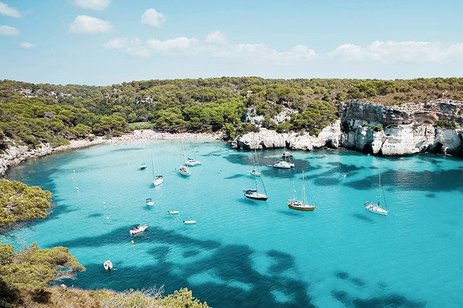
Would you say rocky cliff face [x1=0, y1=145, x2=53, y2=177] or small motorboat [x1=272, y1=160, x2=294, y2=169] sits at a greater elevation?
rocky cliff face [x1=0, y1=145, x2=53, y2=177]

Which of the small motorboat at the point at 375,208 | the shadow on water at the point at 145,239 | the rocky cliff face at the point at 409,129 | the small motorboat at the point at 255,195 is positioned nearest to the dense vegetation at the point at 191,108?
the rocky cliff face at the point at 409,129

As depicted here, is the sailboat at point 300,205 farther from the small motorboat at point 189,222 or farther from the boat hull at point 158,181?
the boat hull at point 158,181

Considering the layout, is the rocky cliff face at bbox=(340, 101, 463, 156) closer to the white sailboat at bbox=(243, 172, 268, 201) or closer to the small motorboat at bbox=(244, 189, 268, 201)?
the white sailboat at bbox=(243, 172, 268, 201)

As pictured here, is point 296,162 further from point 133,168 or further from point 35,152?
point 35,152

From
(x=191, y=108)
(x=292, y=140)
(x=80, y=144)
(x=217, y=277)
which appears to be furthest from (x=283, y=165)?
→ (x=80, y=144)

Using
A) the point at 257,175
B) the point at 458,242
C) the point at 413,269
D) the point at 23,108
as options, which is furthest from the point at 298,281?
the point at 23,108

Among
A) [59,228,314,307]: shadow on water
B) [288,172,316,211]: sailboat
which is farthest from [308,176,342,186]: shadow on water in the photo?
[59,228,314,307]: shadow on water
